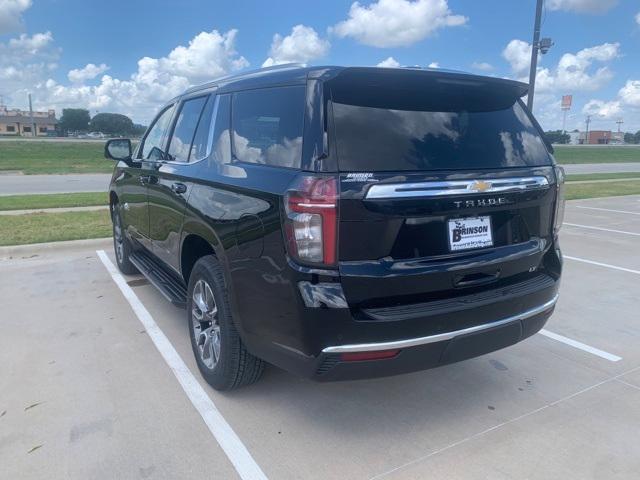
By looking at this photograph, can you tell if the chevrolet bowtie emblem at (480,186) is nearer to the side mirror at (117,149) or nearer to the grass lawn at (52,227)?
the side mirror at (117,149)

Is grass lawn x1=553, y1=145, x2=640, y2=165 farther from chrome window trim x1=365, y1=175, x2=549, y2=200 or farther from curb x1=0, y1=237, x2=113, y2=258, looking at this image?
chrome window trim x1=365, y1=175, x2=549, y2=200

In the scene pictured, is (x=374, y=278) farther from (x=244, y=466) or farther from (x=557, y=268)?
(x=557, y=268)

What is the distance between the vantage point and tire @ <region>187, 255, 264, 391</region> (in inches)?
122

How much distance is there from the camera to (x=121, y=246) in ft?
20.0

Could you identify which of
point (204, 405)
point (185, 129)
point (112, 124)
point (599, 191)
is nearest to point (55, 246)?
point (185, 129)

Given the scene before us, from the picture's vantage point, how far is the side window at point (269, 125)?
105 inches

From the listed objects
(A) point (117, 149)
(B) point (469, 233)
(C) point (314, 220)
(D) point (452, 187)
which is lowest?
(B) point (469, 233)

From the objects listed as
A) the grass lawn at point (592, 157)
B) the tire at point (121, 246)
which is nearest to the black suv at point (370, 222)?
the tire at point (121, 246)

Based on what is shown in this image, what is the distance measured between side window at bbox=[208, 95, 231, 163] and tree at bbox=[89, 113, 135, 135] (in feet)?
302

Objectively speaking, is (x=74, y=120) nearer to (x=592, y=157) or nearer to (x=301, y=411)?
(x=592, y=157)

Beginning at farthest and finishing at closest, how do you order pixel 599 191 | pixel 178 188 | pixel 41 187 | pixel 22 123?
pixel 22 123 < pixel 41 187 < pixel 599 191 < pixel 178 188

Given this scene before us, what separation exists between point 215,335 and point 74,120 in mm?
109489

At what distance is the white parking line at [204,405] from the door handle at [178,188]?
1247 millimetres

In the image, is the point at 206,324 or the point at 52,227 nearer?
the point at 206,324
